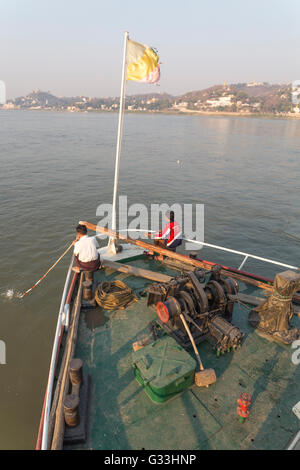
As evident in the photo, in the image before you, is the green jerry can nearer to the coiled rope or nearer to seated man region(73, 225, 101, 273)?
the coiled rope

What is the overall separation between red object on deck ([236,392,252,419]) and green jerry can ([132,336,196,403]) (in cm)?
94

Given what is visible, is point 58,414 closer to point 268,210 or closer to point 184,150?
point 268,210

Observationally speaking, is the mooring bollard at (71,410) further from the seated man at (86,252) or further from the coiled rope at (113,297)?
the seated man at (86,252)

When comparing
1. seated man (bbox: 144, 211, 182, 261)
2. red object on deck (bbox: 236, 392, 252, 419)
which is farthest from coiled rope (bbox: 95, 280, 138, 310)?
red object on deck (bbox: 236, 392, 252, 419)

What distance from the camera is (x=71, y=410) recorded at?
14.6 ft

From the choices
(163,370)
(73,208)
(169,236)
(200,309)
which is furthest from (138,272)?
(73,208)

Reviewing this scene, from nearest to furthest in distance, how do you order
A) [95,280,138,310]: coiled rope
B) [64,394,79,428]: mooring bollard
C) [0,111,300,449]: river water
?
[64,394,79,428]: mooring bollard, [95,280,138,310]: coiled rope, [0,111,300,449]: river water

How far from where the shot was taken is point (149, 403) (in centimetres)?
524

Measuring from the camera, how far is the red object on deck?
4781mm

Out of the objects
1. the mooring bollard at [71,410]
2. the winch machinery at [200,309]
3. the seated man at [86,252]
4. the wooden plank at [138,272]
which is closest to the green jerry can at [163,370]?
the winch machinery at [200,309]

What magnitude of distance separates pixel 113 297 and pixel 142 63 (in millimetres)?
7634

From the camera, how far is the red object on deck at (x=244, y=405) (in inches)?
188

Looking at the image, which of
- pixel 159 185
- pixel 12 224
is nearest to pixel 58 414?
pixel 12 224
